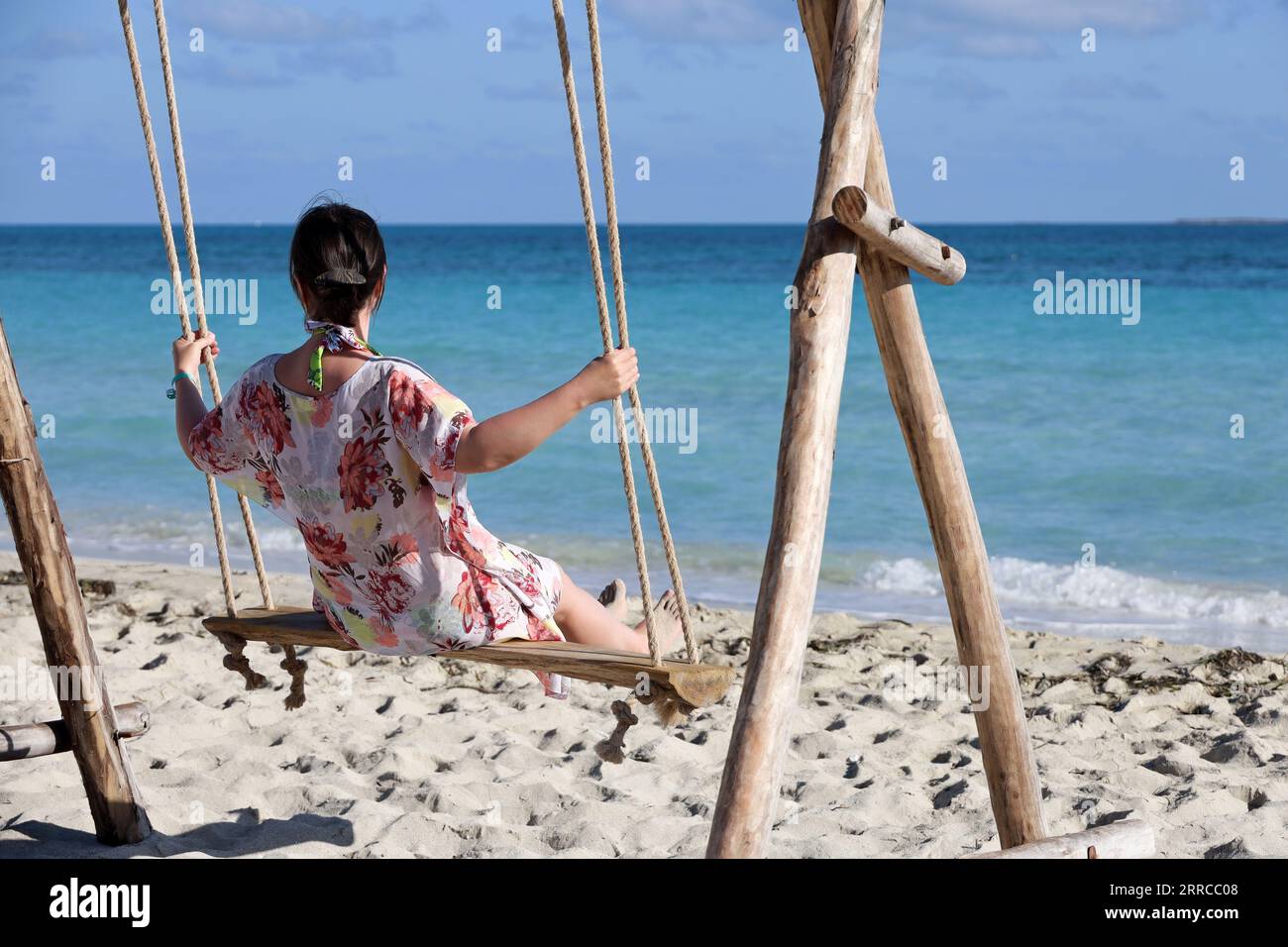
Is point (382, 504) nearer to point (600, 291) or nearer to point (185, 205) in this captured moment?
point (600, 291)

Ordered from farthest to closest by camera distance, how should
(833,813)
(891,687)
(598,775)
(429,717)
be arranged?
1. (891,687)
2. (429,717)
3. (598,775)
4. (833,813)

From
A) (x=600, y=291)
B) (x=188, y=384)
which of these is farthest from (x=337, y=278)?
(x=188, y=384)

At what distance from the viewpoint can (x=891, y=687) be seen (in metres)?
4.35

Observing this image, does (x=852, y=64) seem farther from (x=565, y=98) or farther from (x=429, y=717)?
(x=429, y=717)

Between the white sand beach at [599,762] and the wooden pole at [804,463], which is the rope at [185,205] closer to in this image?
the white sand beach at [599,762]

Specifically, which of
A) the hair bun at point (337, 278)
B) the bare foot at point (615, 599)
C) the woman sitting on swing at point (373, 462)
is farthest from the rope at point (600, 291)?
the bare foot at point (615, 599)

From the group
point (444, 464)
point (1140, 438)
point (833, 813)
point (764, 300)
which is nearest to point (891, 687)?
point (833, 813)

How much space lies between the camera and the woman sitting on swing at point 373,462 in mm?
2225

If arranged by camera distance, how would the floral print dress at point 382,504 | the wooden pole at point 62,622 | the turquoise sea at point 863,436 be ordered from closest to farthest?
1. the floral print dress at point 382,504
2. the wooden pole at point 62,622
3. the turquoise sea at point 863,436

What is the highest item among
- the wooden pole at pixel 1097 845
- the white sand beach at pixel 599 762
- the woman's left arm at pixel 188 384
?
the woman's left arm at pixel 188 384

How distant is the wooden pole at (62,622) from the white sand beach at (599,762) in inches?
4.2

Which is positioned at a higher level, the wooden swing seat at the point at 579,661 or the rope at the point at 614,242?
the rope at the point at 614,242
